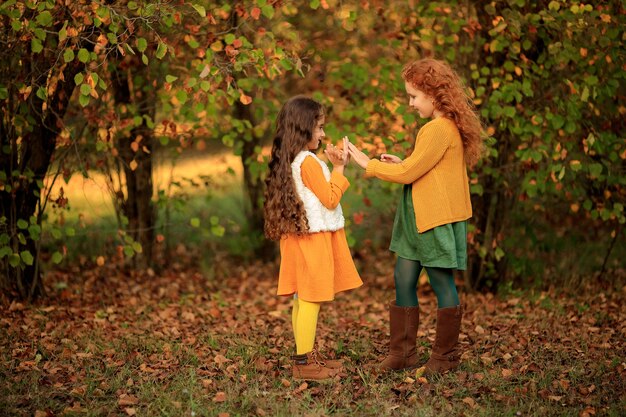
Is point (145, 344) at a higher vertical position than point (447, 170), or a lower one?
lower

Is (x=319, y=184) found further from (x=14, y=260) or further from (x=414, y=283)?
(x=14, y=260)

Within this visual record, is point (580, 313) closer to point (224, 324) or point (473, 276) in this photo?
point (473, 276)

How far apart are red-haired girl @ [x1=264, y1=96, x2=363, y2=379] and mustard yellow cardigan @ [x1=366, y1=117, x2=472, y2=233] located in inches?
11.1

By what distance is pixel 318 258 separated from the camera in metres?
3.99

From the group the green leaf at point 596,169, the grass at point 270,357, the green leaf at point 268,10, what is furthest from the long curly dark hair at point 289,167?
the green leaf at point 596,169

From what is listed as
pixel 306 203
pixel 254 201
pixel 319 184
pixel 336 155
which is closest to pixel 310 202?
pixel 306 203

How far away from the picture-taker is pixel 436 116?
13.2 ft

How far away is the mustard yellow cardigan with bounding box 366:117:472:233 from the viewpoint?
3896 mm

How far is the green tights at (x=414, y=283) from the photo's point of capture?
13.4 feet

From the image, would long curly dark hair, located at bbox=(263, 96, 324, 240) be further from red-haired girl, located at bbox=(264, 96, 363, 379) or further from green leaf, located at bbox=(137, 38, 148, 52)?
green leaf, located at bbox=(137, 38, 148, 52)

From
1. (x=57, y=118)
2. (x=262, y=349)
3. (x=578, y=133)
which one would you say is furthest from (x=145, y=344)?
(x=578, y=133)

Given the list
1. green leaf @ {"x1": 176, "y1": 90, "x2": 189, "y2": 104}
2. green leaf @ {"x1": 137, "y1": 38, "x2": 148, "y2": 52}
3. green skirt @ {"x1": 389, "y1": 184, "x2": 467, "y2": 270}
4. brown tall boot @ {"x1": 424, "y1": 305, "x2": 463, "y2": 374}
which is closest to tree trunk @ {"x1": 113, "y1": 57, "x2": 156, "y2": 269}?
green leaf @ {"x1": 176, "y1": 90, "x2": 189, "y2": 104}

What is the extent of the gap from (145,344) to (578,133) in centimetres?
391

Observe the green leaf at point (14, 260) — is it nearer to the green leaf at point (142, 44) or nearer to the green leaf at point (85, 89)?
the green leaf at point (85, 89)
